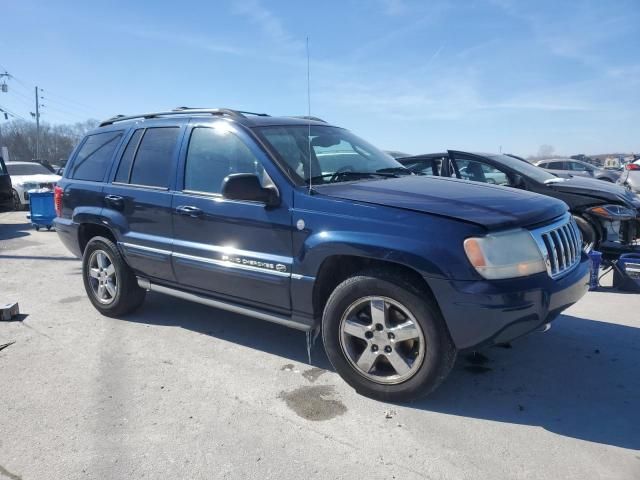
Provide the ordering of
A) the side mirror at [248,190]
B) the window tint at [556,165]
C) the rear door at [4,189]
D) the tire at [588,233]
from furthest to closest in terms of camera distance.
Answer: the window tint at [556,165], the rear door at [4,189], the tire at [588,233], the side mirror at [248,190]

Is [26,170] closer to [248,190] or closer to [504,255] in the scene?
[248,190]

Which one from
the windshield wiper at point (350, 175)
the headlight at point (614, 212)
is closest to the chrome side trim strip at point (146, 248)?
the windshield wiper at point (350, 175)

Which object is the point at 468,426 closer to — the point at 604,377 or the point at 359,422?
the point at 359,422

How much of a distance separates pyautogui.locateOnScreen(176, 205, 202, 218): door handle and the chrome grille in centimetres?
242

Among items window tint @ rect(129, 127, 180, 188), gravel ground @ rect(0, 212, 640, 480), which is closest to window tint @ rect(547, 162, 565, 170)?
gravel ground @ rect(0, 212, 640, 480)

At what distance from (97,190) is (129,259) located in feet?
2.63

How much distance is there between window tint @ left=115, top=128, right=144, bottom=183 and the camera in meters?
4.71

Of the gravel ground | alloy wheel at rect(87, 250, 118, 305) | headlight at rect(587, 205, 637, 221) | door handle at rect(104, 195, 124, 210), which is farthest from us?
headlight at rect(587, 205, 637, 221)

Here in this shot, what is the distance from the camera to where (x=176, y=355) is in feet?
13.4

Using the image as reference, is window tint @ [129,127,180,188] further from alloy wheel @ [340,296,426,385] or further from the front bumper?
the front bumper

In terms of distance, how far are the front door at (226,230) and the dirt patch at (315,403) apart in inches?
23.6

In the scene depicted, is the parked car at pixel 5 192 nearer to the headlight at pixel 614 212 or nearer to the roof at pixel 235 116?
the roof at pixel 235 116

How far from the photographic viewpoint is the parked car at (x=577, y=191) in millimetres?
6664

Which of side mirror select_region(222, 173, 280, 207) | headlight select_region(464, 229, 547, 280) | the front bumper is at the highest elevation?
side mirror select_region(222, 173, 280, 207)
